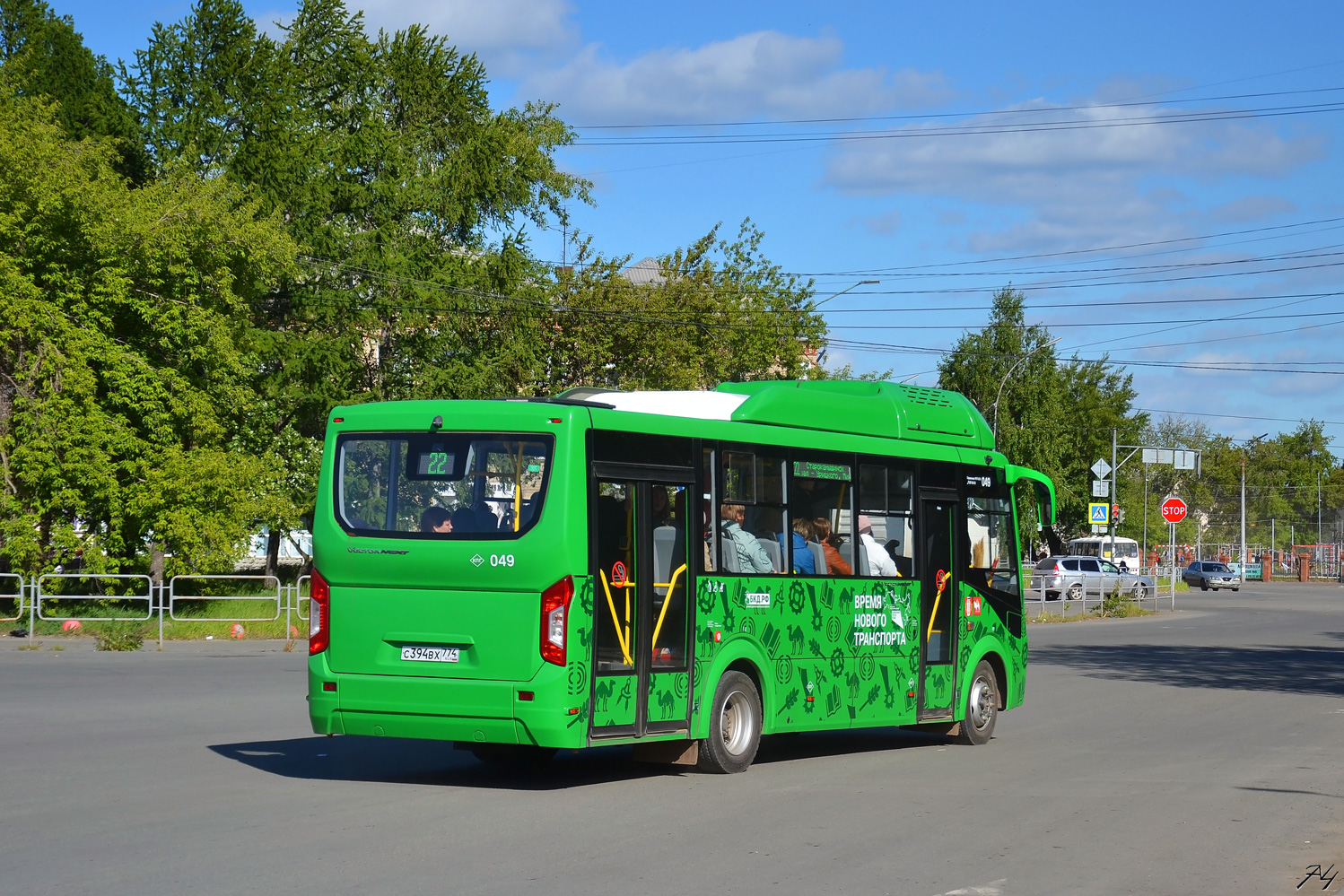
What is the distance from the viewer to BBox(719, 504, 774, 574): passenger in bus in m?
11.9

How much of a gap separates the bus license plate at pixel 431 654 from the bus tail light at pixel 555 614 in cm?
67

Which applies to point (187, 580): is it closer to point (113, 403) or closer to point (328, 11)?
point (113, 403)

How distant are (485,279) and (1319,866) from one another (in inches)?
1572

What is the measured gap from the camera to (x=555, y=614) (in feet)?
33.4

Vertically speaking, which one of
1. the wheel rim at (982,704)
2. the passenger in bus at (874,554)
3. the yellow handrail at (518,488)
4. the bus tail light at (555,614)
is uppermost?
the yellow handrail at (518,488)

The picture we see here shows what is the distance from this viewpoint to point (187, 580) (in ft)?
114

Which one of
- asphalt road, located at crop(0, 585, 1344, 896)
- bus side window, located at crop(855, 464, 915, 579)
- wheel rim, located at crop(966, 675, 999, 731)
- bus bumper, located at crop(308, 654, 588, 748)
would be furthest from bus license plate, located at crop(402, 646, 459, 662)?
wheel rim, located at crop(966, 675, 999, 731)

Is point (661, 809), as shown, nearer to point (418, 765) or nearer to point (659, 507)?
point (659, 507)

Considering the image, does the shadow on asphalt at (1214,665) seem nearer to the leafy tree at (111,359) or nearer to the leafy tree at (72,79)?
the leafy tree at (111,359)

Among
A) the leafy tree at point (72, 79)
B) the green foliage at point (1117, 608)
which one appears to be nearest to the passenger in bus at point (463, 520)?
the leafy tree at point (72, 79)

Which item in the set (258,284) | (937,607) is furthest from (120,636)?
(937,607)

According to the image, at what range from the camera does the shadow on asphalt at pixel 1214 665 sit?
2258cm

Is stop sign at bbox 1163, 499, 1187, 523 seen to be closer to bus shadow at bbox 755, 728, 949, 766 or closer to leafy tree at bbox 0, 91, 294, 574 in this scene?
leafy tree at bbox 0, 91, 294, 574

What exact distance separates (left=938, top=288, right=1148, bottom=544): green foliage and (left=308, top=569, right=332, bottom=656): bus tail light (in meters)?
A: 69.7
